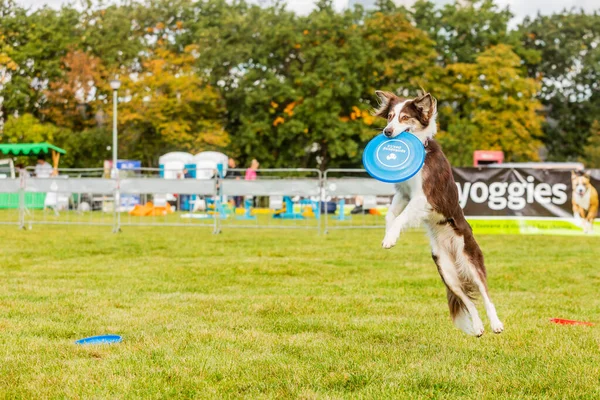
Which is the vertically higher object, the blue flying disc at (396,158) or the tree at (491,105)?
the tree at (491,105)

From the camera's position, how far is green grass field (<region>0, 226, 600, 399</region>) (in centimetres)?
452

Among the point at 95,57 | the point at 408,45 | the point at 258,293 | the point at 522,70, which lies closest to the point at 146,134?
the point at 95,57

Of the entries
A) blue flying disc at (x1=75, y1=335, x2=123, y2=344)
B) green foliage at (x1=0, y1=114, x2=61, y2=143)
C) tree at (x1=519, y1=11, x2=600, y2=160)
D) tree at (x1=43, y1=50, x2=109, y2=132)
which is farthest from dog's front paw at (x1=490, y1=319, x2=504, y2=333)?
tree at (x1=519, y1=11, x2=600, y2=160)

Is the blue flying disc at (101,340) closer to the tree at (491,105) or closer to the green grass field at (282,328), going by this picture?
the green grass field at (282,328)

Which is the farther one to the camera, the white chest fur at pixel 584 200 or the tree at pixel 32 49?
Answer: the tree at pixel 32 49

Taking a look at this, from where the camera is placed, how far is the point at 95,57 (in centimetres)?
4428

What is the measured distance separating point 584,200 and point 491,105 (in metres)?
26.1

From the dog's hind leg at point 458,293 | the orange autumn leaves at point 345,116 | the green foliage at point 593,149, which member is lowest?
the dog's hind leg at point 458,293

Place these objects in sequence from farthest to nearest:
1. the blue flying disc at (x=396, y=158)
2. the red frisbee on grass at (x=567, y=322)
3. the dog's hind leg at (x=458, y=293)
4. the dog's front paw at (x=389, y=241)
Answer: the red frisbee on grass at (x=567, y=322), the dog's hind leg at (x=458, y=293), the blue flying disc at (x=396, y=158), the dog's front paw at (x=389, y=241)

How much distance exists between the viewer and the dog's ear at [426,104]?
17.8 feet

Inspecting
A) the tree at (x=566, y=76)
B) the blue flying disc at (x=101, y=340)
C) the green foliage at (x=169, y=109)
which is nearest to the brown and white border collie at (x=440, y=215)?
the blue flying disc at (x=101, y=340)

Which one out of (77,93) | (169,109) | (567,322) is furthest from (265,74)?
(567,322)

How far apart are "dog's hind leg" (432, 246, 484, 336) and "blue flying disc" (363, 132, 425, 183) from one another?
0.69 metres

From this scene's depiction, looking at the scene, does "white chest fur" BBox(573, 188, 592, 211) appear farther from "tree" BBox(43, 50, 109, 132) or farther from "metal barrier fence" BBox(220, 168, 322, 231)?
"tree" BBox(43, 50, 109, 132)
